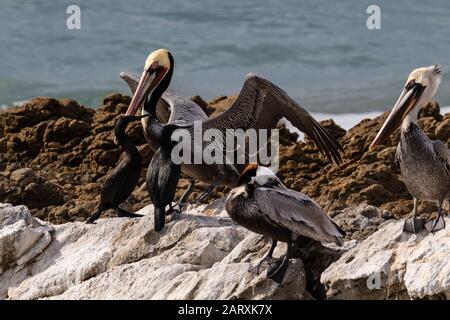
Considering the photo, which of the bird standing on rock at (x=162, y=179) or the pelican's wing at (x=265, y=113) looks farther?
the pelican's wing at (x=265, y=113)

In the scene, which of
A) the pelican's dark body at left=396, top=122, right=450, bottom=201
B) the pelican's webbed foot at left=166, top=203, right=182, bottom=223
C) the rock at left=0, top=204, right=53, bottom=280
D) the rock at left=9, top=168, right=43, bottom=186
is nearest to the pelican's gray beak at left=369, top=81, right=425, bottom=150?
the pelican's dark body at left=396, top=122, right=450, bottom=201

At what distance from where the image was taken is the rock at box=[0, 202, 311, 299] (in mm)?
10133

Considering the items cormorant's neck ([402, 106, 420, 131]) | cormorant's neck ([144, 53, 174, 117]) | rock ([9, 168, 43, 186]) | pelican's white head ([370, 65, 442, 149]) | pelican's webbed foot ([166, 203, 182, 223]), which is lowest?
rock ([9, 168, 43, 186])

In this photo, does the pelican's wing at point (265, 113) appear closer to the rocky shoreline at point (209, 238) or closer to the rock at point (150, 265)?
the rocky shoreline at point (209, 238)

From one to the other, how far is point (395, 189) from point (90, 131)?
15.5ft

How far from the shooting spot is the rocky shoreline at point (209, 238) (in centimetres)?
1008

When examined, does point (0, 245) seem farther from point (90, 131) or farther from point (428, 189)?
point (90, 131)

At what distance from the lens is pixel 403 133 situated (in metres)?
10.8

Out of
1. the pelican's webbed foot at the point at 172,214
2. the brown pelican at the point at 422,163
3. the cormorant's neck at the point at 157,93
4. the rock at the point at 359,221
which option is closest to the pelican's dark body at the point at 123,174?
the pelican's webbed foot at the point at 172,214

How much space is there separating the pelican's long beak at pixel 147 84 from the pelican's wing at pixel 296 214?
345cm

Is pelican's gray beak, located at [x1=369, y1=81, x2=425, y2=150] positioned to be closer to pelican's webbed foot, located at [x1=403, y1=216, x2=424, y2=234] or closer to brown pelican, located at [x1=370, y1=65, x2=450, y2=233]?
brown pelican, located at [x1=370, y1=65, x2=450, y2=233]

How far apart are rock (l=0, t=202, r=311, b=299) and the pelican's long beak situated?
1.84 m

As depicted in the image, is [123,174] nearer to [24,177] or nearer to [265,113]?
[265,113]
